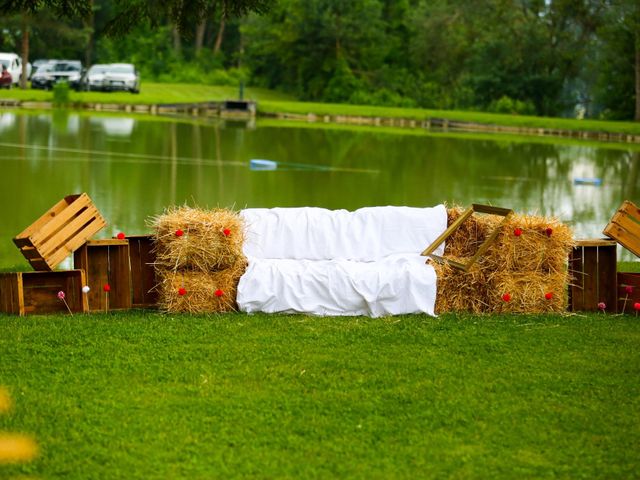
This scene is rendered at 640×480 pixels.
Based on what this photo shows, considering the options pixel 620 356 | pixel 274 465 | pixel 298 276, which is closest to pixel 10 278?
pixel 298 276

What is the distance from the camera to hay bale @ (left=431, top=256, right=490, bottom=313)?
9.04 m

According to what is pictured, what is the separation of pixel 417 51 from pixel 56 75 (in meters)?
19.9

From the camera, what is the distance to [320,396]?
660cm

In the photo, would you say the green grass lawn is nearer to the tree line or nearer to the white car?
the tree line

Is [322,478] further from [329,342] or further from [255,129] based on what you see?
[255,129]

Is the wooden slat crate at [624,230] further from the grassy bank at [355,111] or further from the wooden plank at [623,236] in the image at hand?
the grassy bank at [355,111]

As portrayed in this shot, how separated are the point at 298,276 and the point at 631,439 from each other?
3.53m

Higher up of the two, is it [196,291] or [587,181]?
[587,181]

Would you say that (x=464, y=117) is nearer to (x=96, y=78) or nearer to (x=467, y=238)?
(x=96, y=78)

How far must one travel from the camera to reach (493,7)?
56.8 metres

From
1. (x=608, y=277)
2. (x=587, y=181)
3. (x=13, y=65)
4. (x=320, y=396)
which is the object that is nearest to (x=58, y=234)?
(x=320, y=396)

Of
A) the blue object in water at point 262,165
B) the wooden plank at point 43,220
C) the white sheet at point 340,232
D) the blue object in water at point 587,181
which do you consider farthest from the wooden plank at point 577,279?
the blue object in water at point 587,181

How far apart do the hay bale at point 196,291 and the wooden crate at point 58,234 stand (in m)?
0.69

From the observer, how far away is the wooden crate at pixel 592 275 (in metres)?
9.45
